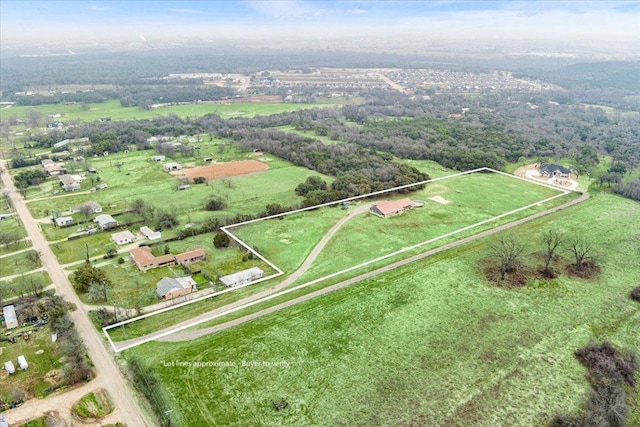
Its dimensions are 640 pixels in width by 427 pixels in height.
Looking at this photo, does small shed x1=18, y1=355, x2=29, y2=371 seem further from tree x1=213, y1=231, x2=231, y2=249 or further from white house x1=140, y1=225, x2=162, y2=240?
white house x1=140, y1=225, x2=162, y2=240

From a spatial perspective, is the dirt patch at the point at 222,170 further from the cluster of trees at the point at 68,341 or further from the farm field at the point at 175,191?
the cluster of trees at the point at 68,341

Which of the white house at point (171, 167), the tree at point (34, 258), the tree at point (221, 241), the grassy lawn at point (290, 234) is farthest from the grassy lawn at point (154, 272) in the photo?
the white house at point (171, 167)

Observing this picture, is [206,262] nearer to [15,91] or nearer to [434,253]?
[434,253]

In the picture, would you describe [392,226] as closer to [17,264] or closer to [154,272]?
[154,272]

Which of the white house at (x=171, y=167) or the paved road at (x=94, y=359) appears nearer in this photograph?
the paved road at (x=94, y=359)

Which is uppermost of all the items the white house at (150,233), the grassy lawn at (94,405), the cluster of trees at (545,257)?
the cluster of trees at (545,257)

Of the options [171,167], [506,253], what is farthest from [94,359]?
[171,167]

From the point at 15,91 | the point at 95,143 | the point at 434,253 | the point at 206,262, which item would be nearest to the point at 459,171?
the point at 434,253
